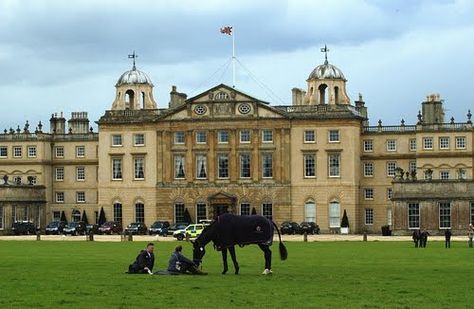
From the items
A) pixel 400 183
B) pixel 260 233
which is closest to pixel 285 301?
pixel 260 233

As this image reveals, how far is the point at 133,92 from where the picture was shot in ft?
335

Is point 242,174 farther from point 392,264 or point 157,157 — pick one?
point 392,264

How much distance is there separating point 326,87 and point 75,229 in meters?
22.7

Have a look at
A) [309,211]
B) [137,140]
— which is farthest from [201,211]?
[309,211]

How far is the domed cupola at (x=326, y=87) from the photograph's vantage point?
9612 cm

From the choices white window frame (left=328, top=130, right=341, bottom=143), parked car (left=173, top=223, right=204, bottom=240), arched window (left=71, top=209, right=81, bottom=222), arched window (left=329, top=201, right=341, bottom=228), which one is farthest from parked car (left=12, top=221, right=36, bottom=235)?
white window frame (left=328, top=130, right=341, bottom=143)

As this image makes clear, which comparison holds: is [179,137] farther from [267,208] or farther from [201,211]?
[267,208]

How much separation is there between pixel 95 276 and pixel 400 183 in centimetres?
5706

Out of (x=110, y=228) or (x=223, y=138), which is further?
(x=223, y=138)

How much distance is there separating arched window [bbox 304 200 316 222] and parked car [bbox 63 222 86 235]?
16827mm

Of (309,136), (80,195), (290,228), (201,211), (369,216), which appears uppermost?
(309,136)

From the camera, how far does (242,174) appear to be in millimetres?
94812

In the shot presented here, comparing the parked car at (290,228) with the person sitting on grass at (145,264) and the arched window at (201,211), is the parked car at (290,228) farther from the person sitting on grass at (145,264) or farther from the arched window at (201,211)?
the person sitting on grass at (145,264)

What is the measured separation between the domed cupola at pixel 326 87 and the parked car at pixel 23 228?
2363cm
